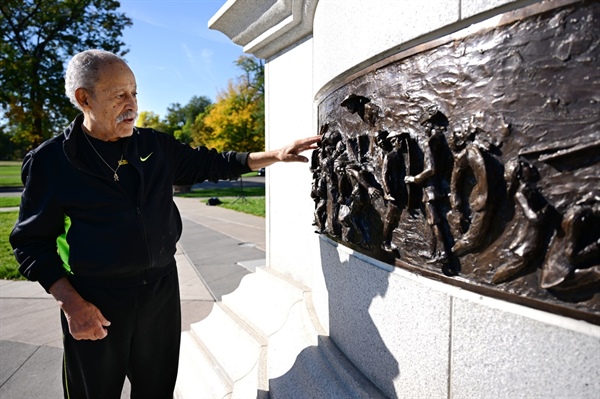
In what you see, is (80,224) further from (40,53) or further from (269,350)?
(40,53)

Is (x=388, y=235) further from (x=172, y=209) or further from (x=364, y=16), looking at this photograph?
(x=172, y=209)

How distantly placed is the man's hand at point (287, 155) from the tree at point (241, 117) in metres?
31.7

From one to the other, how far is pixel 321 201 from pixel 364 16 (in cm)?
105

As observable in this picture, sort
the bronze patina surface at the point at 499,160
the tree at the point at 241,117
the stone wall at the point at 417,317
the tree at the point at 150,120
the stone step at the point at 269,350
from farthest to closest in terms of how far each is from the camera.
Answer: the tree at the point at 150,120
the tree at the point at 241,117
the stone step at the point at 269,350
the stone wall at the point at 417,317
the bronze patina surface at the point at 499,160

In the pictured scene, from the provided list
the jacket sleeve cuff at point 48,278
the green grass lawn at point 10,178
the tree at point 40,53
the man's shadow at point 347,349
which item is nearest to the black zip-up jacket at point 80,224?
the jacket sleeve cuff at point 48,278

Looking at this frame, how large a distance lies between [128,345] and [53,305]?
357 centimetres

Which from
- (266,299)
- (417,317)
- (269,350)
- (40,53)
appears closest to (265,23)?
(266,299)

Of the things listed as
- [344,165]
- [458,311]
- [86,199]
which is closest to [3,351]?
[86,199]

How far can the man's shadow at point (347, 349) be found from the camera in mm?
2014

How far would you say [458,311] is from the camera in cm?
159

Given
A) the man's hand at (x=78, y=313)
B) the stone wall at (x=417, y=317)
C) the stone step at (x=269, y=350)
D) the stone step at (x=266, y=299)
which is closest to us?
the stone wall at (x=417, y=317)

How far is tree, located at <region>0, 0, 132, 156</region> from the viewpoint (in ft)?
82.3

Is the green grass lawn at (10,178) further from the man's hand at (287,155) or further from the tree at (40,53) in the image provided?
the man's hand at (287,155)

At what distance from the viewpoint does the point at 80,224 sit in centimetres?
207
